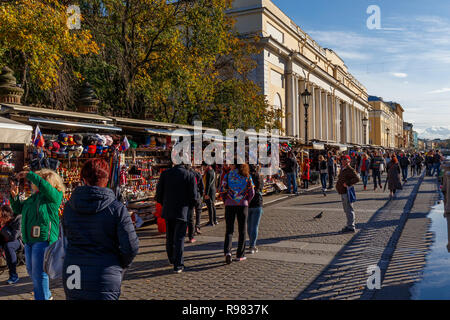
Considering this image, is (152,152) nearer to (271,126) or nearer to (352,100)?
(271,126)

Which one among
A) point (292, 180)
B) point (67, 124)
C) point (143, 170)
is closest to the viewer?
point (67, 124)

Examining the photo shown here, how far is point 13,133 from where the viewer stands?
22.6 feet

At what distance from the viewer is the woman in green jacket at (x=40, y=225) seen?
15.6 ft

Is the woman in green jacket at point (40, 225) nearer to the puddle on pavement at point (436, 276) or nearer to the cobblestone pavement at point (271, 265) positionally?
the cobblestone pavement at point (271, 265)

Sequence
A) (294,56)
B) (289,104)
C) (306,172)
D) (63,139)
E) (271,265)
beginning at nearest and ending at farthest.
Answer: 1. (271,265)
2. (63,139)
3. (306,172)
4. (294,56)
5. (289,104)

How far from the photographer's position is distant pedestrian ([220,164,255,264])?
7.20m

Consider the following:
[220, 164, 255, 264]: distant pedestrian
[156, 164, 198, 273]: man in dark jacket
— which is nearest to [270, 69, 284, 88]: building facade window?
[220, 164, 255, 264]: distant pedestrian

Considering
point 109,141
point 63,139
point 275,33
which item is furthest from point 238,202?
point 275,33

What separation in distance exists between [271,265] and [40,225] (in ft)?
12.7

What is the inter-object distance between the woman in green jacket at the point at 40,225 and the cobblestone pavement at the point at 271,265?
896 millimetres

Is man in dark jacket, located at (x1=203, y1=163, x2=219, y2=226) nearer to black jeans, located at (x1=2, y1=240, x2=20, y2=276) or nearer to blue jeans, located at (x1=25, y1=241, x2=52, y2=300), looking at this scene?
black jeans, located at (x1=2, y1=240, x2=20, y2=276)

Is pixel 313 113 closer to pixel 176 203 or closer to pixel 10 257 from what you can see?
pixel 176 203

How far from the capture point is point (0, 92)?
34.1 feet
